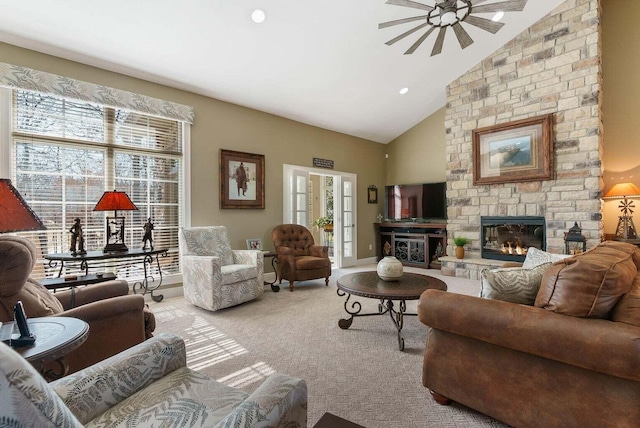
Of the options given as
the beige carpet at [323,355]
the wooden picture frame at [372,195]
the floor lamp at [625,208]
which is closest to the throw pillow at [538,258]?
the beige carpet at [323,355]

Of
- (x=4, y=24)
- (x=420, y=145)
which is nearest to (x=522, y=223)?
(x=420, y=145)

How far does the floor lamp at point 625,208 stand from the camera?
170 inches

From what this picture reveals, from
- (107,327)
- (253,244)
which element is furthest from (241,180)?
(107,327)

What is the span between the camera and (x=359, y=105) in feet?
18.6

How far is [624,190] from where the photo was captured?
4.32m

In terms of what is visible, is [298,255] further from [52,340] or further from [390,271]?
[52,340]

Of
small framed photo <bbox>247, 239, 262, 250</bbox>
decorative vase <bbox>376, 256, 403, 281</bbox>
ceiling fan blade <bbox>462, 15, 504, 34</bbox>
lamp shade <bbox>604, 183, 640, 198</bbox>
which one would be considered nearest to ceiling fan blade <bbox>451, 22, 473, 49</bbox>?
ceiling fan blade <bbox>462, 15, 504, 34</bbox>

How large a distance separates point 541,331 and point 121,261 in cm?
419

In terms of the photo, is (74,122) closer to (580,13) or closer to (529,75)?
(529,75)

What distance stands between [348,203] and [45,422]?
250 inches

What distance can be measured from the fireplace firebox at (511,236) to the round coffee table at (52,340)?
541cm

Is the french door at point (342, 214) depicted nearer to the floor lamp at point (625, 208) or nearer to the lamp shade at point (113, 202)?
the lamp shade at point (113, 202)

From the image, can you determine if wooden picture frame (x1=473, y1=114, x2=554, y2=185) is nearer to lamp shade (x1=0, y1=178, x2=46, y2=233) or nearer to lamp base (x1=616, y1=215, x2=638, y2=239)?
lamp base (x1=616, y1=215, x2=638, y2=239)

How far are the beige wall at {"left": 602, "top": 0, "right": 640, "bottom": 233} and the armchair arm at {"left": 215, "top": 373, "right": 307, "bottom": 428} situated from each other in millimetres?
5783
